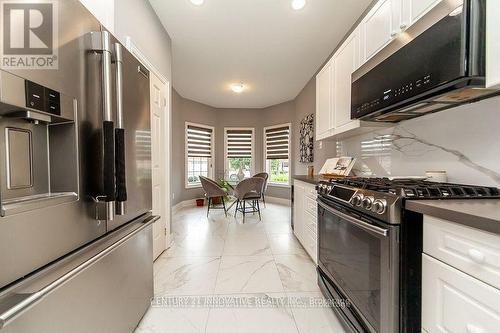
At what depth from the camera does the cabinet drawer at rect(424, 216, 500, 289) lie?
652 millimetres

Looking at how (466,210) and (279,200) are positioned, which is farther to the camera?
(279,200)

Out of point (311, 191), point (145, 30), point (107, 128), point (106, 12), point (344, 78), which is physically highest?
point (145, 30)

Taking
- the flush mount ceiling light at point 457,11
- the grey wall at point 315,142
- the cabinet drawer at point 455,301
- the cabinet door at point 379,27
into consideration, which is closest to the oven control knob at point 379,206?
the cabinet drawer at point 455,301

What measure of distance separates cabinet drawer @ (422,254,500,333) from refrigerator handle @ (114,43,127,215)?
1389 millimetres

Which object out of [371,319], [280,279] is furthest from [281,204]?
[371,319]

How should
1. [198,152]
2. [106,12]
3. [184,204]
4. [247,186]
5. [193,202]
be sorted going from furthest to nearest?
[198,152] < [193,202] < [184,204] < [247,186] < [106,12]

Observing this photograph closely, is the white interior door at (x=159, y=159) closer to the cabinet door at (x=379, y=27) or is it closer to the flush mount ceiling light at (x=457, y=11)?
the cabinet door at (x=379, y=27)

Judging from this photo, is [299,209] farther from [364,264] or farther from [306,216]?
[364,264]

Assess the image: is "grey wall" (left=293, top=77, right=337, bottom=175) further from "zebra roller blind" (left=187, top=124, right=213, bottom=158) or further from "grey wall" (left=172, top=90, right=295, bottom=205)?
"zebra roller blind" (left=187, top=124, right=213, bottom=158)

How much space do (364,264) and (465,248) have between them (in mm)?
530

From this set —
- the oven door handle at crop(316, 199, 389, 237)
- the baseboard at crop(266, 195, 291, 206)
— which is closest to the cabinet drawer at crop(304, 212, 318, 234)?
the oven door handle at crop(316, 199, 389, 237)

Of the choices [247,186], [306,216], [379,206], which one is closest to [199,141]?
[247,186]

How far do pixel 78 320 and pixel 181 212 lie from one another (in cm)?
388

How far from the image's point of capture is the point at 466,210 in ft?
2.43
